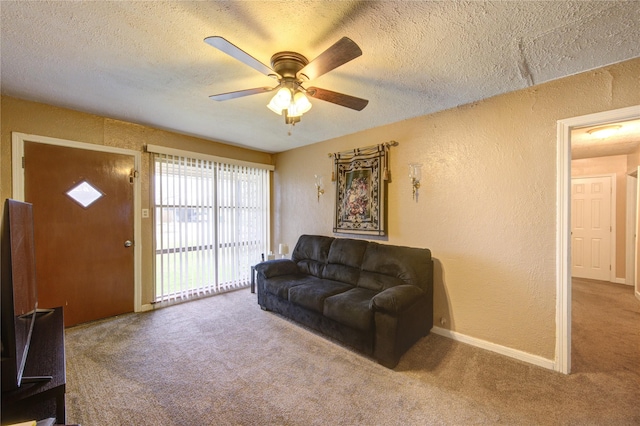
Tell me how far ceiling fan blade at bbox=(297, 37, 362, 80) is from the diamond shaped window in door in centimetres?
291

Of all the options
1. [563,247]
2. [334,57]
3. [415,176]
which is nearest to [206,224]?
[415,176]

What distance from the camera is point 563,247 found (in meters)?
2.14

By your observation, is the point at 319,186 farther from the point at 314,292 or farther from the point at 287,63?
the point at 287,63

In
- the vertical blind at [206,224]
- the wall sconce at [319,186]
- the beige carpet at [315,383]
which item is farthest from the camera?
the wall sconce at [319,186]

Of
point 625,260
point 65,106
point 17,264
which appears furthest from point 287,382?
point 625,260

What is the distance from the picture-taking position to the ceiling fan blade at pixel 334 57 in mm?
1328

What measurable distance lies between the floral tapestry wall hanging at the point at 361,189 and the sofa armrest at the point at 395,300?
3.19 feet

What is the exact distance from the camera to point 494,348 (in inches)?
97.6

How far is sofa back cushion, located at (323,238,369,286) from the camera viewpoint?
10.6ft

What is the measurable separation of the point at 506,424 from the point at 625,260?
516 centimetres

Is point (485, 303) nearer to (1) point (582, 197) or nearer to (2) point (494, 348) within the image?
(2) point (494, 348)

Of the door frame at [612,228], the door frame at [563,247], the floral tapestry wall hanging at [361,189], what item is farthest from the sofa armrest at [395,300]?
the door frame at [612,228]

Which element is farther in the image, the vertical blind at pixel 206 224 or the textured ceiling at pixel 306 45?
the vertical blind at pixel 206 224

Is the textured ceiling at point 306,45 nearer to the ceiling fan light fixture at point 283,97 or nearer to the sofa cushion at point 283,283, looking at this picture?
the ceiling fan light fixture at point 283,97
